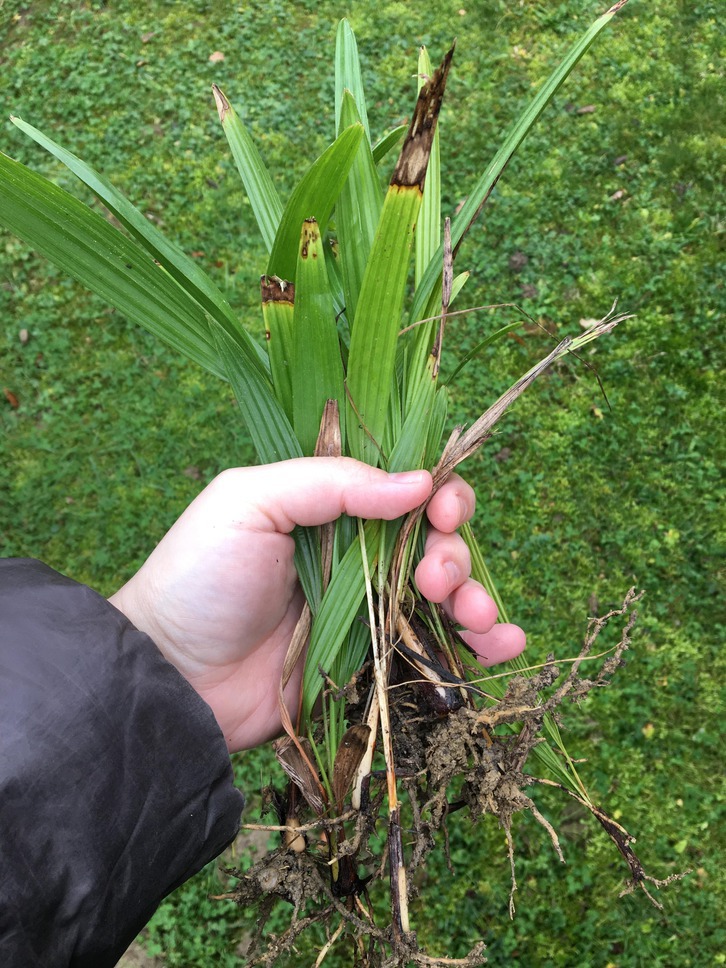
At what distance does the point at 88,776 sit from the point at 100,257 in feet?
2.88

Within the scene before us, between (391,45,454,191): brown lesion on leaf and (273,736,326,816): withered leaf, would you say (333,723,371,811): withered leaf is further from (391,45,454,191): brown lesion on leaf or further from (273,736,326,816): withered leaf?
(391,45,454,191): brown lesion on leaf

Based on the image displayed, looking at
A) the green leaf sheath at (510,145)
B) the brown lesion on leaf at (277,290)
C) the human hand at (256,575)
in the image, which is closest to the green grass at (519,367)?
the human hand at (256,575)

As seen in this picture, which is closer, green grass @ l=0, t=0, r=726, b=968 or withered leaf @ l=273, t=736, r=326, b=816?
withered leaf @ l=273, t=736, r=326, b=816

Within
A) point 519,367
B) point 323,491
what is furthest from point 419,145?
point 519,367

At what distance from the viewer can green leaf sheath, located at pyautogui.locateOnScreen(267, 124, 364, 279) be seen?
→ 1.07 meters

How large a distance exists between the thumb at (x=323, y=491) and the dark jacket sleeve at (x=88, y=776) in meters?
0.33

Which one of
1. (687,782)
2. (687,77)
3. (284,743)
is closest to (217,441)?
(284,743)

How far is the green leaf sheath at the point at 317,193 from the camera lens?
41.9 inches

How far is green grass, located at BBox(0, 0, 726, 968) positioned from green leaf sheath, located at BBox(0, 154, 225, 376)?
1.31m

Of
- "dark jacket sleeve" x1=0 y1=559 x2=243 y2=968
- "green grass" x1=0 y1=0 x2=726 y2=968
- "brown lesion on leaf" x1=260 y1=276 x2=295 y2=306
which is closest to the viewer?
"dark jacket sleeve" x1=0 y1=559 x2=243 y2=968

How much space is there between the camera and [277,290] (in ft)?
3.88

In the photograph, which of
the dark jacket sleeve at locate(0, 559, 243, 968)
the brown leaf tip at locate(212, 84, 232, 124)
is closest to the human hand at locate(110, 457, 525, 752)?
the dark jacket sleeve at locate(0, 559, 243, 968)

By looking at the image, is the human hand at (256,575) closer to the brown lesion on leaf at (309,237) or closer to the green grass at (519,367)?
the brown lesion on leaf at (309,237)

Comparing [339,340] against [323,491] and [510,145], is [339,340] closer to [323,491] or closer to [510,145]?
[323,491]
